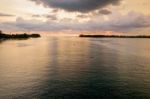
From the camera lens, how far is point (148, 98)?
123ft

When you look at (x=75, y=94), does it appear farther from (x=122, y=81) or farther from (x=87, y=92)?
(x=122, y=81)

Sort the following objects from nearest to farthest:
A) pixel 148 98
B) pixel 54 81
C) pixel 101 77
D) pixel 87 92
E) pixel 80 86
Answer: pixel 148 98 < pixel 87 92 < pixel 80 86 < pixel 54 81 < pixel 101 77

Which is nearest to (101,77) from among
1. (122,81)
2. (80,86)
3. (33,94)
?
(122,81)

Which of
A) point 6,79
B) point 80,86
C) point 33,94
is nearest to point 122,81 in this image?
point 80,86

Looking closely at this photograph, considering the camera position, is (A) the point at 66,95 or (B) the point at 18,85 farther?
(B) the point at 18,85

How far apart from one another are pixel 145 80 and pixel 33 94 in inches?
1123

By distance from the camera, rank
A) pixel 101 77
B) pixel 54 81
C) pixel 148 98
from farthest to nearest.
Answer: pixel 101 77, pixel 54 81, pixel 148 98

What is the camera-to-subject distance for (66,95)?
38.8 metres

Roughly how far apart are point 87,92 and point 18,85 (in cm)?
1644

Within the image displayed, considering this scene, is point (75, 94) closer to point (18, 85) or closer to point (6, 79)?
point (18, 85)

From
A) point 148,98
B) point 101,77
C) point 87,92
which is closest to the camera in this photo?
point 148,98

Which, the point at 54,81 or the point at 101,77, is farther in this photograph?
the point at 101,77

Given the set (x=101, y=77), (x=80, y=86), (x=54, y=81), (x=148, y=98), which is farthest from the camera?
(x=101, y=77)

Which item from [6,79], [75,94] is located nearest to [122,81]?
[75,94]
